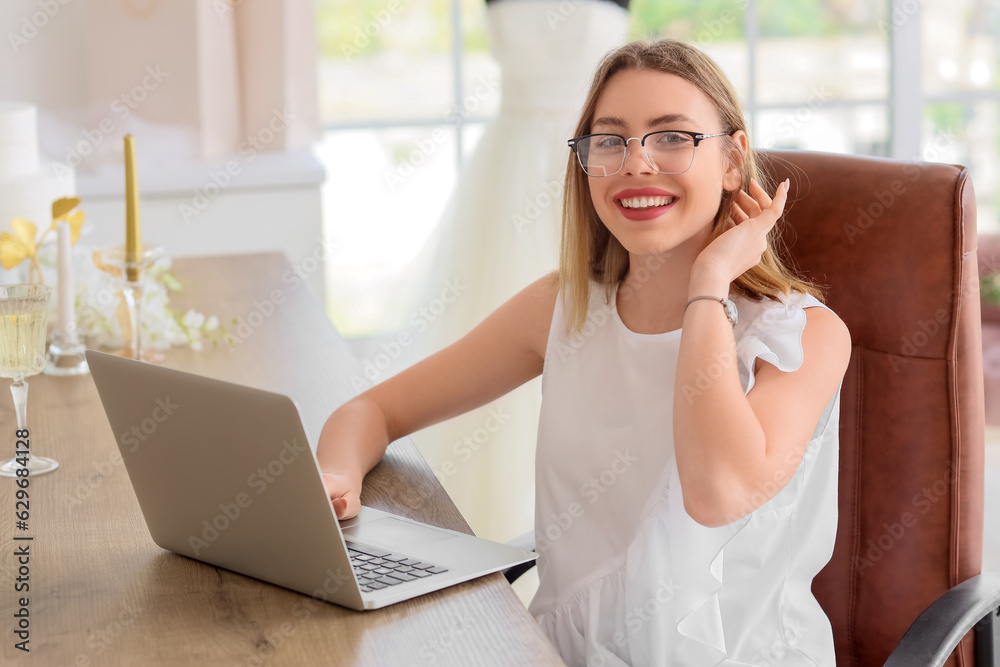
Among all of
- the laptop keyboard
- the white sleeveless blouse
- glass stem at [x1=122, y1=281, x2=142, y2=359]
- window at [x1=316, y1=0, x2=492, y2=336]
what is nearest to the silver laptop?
the laptop keyboard

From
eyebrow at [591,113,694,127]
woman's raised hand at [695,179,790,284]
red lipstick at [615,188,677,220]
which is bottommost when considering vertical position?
woman's raised hand at [695,179,790,284]

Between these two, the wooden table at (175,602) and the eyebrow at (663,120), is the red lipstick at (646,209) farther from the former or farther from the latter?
the wooden table at (175,602)

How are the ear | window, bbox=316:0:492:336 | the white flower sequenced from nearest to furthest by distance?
the ear
the white flower
window, bbox=316:0:492:336

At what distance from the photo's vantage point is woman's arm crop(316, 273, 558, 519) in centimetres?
129

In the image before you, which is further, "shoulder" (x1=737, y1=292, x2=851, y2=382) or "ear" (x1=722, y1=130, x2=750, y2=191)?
"ear" (x1=722, y1=130, x2=750, y2=191)

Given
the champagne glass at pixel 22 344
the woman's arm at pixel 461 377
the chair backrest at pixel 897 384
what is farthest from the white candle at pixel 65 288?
the chair backrest at pixel 897 384

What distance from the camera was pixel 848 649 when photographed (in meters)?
1.29

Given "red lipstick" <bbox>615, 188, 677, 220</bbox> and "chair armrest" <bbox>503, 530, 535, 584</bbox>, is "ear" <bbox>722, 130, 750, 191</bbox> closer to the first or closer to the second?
"red lipstick" <bbox>615, 188, 677, 220</bbox>

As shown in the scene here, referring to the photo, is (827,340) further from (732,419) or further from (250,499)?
(250,499)

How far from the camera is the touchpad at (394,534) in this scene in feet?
3.28

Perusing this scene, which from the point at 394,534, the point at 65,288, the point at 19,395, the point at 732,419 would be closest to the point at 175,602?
the point at 394,534

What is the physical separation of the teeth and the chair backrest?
193mm

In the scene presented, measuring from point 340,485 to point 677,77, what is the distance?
602 millimetres

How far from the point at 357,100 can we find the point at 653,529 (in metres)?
2.63
